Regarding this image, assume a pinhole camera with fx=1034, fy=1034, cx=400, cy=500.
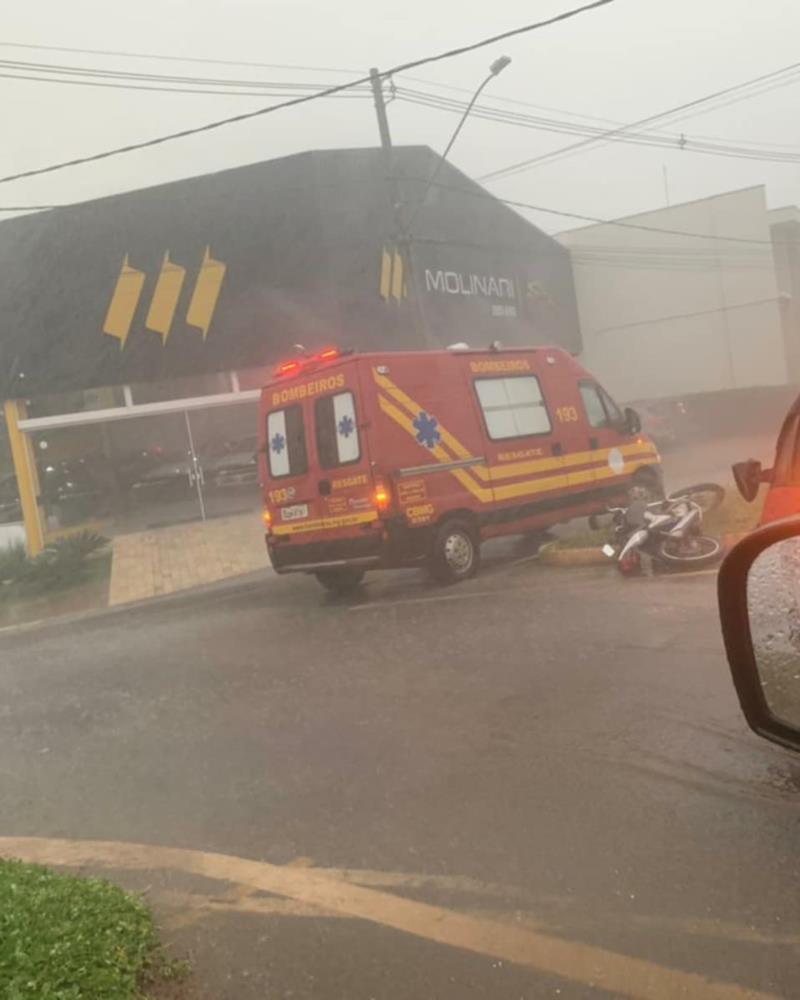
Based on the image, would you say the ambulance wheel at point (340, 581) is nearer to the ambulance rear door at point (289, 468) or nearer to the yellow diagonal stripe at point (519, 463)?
the ambulance rear door at point (289, 468)

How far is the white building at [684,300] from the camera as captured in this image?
32.3 metres

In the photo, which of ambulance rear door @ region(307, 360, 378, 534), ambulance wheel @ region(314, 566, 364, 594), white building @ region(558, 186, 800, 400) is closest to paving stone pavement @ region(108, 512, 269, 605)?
ambulance wheel @ region(314, 566, 364, 594)

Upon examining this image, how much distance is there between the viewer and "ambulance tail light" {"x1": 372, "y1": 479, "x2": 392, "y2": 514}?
10.0 metres

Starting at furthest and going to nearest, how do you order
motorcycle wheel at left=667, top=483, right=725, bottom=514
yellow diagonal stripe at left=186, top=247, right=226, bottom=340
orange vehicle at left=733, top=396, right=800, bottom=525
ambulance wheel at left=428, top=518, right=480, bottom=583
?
yellow diagonal stripe at left=186, top=247, right=226, bottom=340, motorcycle wheel at left=667, top=483, right=725, bottom=514, ambulance wheel at left=428, top=518, right=480, bottom=583, orange vehicle at left=733, top=396, right=800, bottom=525

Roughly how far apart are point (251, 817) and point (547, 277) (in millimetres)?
25961

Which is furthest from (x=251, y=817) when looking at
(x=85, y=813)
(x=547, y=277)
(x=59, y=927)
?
(x=547, y=277)

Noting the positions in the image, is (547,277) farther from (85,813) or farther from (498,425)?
(85,813)

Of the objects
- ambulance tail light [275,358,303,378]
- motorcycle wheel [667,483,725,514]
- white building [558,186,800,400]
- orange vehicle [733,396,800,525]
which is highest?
white building [558,186,800,400]

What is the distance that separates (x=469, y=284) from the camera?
24.0 m

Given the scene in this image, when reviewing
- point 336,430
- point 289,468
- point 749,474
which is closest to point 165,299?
point 289,468

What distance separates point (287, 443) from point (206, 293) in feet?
33.6

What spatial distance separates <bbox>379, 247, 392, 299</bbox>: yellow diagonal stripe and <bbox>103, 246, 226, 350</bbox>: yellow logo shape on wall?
3.19 m

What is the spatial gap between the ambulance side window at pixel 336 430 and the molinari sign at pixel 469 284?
12409 millimetres

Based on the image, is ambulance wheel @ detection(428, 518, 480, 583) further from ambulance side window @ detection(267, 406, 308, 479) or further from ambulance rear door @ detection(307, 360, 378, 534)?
ambulance side window @ detection(267, 406, 308, 479)
